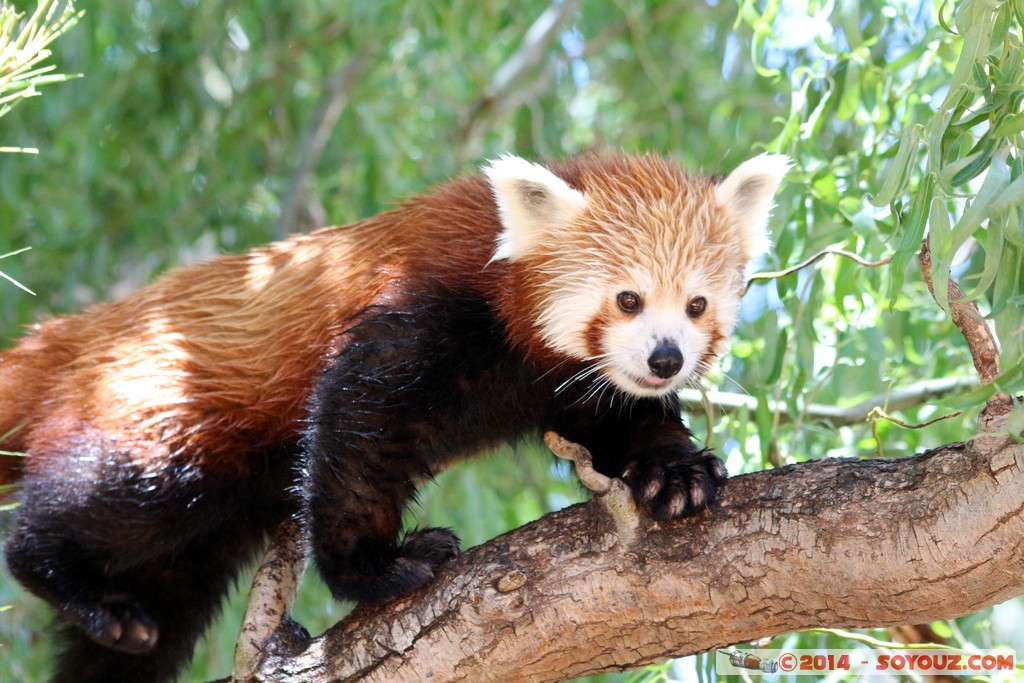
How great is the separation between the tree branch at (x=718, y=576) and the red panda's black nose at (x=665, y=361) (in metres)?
0.50

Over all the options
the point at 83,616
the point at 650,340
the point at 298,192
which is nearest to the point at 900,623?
the point at 650,340

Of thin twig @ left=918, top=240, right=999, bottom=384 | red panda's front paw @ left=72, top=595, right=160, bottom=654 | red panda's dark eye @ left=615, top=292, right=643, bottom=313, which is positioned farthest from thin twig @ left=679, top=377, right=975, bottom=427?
red panda's front paw @ left=72, top=595, right=160, bottom=654

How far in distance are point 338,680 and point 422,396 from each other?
80 cm

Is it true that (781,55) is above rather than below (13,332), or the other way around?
above

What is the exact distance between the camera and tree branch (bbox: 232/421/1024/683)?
2229 mm

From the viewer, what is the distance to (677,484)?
2.56 m

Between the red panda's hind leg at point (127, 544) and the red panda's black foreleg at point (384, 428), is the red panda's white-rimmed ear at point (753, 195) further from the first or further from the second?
the red panda's hind leg at point (127, 544)

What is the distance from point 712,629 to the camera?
8.10ft

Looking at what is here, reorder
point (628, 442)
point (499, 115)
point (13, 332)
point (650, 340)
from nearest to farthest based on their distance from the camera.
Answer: point (650, 340), point (628, 442), point (13, 332), point (499, 115)

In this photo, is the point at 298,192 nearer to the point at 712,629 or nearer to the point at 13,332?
the point at 13,332

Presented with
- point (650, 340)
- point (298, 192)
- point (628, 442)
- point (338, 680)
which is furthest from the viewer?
point (298, 192)

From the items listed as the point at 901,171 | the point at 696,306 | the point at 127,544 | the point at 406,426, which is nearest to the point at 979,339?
the point at 901,171

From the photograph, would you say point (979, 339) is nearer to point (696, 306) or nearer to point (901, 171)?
point (901, 171)

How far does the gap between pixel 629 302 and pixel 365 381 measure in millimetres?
789
